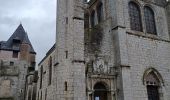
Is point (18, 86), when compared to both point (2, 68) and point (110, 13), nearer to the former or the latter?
point (2, 68)

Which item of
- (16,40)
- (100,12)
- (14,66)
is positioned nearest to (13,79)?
(14,66)

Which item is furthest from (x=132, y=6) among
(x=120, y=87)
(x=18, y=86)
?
(x=18, y=86)

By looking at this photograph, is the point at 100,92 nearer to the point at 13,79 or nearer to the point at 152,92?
the point at 152,92

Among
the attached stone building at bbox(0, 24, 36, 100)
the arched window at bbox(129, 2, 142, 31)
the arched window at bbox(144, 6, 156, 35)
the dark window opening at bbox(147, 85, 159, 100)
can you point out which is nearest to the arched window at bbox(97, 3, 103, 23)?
the arched window at bbox(129, 2, 142, 31)

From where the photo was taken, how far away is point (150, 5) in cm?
1606

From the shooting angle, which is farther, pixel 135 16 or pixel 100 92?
pixel 135 16

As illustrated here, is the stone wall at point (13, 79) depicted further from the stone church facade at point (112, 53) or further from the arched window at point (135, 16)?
the arched window at point (135, 16)

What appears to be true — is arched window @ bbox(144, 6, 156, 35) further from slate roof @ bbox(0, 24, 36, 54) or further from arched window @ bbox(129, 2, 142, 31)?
slate roof @ bbox(0, 24, 36, 54)

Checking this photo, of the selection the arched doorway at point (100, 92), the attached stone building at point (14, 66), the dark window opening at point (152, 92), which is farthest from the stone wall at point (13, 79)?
the dark window opening at point (152, 92)

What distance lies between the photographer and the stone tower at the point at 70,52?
11.2 meters

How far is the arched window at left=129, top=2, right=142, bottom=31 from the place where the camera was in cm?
1492

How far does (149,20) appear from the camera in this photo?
15836mm

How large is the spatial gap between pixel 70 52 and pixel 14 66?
1815 cm

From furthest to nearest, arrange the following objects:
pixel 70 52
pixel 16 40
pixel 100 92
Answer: pixel 16 40, pixel 100 92, pixel 70 52
